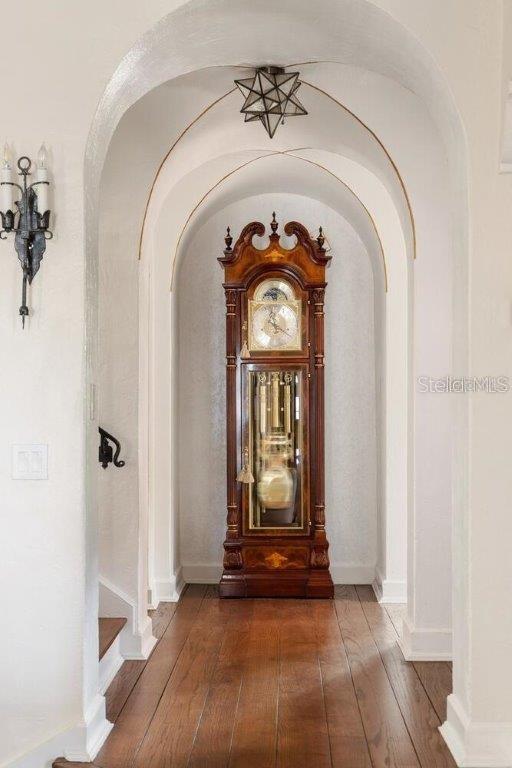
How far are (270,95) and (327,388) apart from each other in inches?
100

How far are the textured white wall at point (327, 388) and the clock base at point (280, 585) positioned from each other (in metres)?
0.47

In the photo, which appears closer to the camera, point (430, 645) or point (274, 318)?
point (430, 645)

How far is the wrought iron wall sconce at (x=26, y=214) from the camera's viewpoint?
8.92ft

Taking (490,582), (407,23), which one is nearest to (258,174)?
(407,23)

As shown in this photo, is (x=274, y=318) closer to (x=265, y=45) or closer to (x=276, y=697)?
(x=265, y=45)

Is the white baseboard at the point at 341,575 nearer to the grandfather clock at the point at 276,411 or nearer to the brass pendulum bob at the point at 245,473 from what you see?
the grandfather clock at the point at 276,411

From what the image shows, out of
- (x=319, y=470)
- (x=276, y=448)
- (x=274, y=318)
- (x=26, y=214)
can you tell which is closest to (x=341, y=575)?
(x=319, y=470)

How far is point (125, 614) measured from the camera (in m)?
4.02

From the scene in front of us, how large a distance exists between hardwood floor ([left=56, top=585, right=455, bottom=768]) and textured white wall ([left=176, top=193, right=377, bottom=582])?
1.01 metres

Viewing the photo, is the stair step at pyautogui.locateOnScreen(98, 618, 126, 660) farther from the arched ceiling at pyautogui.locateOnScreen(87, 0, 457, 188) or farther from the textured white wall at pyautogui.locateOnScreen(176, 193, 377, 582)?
the textured white wall at pyautogui.locateOnScreen(176, 193, 377, 582)

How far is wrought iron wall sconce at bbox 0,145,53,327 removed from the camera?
2.72m


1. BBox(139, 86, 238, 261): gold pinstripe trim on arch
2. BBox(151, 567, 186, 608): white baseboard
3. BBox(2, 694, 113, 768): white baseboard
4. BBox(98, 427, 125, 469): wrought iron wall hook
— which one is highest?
BBox(139, 86, 238, 261): gold pinstripe trim on arch

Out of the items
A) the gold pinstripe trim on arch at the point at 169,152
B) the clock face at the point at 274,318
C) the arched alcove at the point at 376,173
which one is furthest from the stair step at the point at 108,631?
the clock face at the point at 274,318

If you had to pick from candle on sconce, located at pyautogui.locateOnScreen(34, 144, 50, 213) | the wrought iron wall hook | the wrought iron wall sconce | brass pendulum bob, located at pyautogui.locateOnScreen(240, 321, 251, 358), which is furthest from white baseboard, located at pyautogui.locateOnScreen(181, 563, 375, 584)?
candle on sconce, located at pyautogui.locateOnScreen(34, 144, 50, 213)
